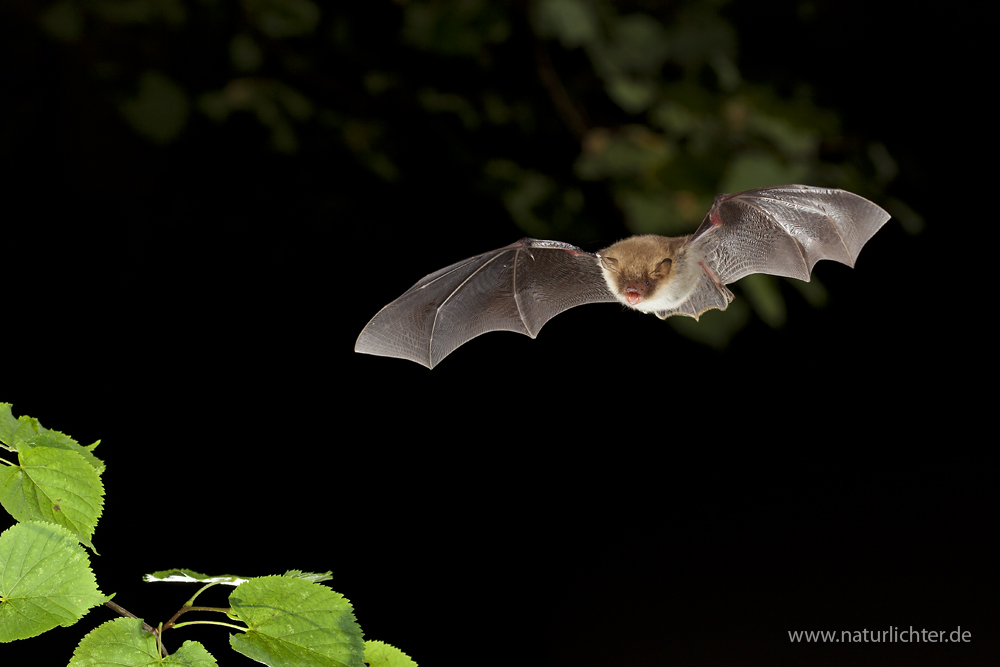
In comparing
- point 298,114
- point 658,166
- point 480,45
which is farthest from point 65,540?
point 298,114

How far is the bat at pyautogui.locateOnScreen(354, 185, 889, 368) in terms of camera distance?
2.26 ft

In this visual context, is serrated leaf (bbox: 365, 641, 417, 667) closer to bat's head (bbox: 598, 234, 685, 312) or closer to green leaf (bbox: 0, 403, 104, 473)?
green leaf (bbox: 0, 403, 104, 473)

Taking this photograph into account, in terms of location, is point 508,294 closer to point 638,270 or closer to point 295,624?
point 638,270

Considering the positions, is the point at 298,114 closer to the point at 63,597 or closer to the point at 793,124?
the point at 793,124

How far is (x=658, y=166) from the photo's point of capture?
46.6 inches

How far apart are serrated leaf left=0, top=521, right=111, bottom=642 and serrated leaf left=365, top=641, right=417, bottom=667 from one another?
0.17m

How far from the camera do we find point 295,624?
375mm

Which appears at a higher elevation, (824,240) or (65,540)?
(824,240)

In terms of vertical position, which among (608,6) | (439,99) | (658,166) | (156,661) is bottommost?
(156,661)

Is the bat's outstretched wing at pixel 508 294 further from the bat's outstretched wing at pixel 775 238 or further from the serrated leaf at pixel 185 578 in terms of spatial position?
the serrated leaf at pixel 185 578

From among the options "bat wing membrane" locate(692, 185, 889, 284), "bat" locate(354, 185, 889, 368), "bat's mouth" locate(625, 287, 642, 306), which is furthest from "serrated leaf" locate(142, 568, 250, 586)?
"bat wing membrane" locate(692, 185, 889, 284)

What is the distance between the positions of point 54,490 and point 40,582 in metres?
0.05

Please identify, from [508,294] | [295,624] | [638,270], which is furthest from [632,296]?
[295,624]

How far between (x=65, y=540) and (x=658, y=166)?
3.36 feet
